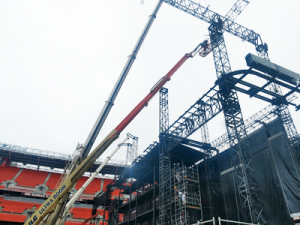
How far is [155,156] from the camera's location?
27.4m

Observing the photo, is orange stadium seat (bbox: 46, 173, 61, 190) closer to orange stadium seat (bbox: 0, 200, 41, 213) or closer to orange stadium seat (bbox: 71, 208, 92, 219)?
orange stadium seat (bbox: 0, 200, 41, 213)

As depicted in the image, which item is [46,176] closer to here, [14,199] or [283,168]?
[14,199]

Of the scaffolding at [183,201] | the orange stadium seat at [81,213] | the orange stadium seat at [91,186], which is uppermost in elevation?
the orange stadium seat at [91,186]

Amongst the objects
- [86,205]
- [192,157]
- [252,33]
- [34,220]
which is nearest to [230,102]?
[192,157]

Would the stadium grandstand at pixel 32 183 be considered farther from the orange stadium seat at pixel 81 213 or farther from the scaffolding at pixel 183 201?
the scaffolding at pixel 183 201

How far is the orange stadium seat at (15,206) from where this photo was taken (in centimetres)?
3956

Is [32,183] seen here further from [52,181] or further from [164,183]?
[164,183]

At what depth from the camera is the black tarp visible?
1778 cm

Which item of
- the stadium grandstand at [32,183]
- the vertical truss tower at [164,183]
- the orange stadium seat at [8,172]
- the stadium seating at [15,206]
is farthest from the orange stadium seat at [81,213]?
the vertical truss tower at [164,183]

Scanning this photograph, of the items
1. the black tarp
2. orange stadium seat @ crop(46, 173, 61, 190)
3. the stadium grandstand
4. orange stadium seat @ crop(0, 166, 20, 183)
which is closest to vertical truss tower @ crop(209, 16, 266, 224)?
the black tarp

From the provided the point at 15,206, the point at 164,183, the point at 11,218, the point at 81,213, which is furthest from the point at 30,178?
the point at 164,183

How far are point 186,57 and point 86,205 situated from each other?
41995 mm

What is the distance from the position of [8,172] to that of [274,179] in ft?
166

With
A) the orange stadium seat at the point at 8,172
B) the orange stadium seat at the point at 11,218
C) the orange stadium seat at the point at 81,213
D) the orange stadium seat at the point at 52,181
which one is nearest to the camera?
the orange stadium seat at the point at 11,218
